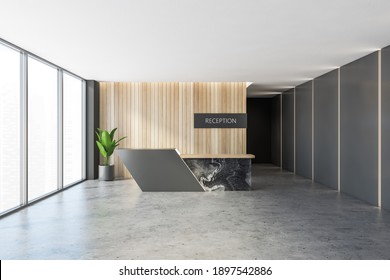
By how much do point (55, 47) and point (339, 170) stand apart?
5907 mm

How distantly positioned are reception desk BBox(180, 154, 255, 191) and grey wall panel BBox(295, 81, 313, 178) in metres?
2.71

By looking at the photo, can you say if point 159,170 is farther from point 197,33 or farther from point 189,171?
point 197,33

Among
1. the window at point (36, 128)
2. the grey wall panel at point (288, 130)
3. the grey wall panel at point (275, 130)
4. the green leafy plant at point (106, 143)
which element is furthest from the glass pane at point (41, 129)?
the grey wall panel at point (275, 130)

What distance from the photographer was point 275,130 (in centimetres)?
1279

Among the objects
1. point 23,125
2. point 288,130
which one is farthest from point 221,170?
point 288,130

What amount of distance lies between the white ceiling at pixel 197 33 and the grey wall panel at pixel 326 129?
22.0 inches

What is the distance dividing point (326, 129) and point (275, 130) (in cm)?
522

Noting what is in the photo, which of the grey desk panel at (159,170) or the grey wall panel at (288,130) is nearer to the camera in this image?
the grey desk panel at (159,170)

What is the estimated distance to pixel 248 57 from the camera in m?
6.01

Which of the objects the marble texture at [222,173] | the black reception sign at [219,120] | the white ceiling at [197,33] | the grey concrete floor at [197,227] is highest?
the white ceiling at [197,33]

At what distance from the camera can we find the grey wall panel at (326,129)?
7129 mm

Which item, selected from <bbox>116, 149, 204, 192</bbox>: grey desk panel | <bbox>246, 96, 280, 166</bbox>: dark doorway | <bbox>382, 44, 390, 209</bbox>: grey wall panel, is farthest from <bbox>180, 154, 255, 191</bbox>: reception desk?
<bbox>246, 96, 280, 166</bbox>: dark doorway

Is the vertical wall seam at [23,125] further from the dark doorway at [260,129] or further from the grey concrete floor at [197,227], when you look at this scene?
the dark doorway at [260,129]
